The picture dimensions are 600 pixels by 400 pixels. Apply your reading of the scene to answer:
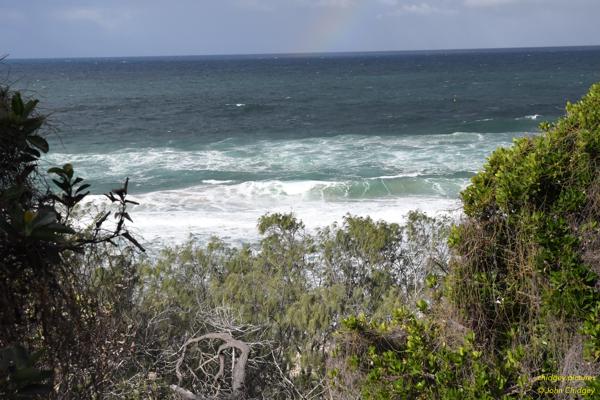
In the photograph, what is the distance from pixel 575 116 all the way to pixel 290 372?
13.0 ft

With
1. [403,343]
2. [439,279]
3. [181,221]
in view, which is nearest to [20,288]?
[403,343]

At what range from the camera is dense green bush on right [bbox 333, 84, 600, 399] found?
4.02 metres

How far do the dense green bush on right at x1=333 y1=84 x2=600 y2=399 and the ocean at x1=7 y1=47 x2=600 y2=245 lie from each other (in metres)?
1.28

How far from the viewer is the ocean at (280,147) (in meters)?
18.1

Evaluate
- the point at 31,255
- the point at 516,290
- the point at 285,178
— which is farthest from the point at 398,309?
the point at 285,178

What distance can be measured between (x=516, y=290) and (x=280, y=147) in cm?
2587

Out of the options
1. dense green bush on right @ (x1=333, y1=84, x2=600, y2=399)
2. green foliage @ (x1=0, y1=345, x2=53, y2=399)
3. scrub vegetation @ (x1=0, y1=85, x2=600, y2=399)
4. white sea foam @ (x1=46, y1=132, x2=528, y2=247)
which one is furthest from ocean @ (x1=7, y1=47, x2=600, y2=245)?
green foliage @ (x1=0, y1=345, x2=53, y2=399)

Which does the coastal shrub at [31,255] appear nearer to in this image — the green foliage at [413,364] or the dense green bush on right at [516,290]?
the green foliage at [413,364]

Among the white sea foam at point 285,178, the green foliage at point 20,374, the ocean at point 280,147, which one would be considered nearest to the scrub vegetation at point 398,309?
the green foliage at point 20,374

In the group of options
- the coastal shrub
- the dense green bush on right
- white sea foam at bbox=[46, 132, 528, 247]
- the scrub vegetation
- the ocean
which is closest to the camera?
the coastal shrub

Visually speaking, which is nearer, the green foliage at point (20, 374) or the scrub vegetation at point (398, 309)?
the green foliage at point (20, 374)

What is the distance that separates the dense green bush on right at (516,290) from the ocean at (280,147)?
1282mm

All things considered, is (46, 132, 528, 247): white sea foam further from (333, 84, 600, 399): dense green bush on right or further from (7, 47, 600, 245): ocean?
(333, 84, 600, 399): dense green bush on right

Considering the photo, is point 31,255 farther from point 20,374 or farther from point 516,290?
point 516,290
